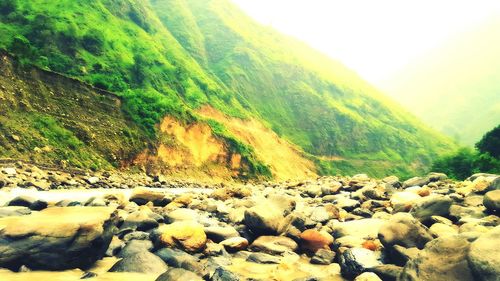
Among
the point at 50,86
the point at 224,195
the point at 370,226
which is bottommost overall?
the point at 50,86

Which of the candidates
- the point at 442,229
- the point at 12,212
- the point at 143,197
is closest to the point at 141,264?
the point at 12,212

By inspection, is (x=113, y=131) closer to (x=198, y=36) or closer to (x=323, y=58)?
(x=198, y=36)

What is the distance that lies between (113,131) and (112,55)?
1642 centimetres

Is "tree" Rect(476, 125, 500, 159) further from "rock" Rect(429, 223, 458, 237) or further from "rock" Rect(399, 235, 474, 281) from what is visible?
"rock" Rect(399, 235, 474, 281)

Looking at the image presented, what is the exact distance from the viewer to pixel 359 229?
822 cm

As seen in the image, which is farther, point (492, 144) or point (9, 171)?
point (492, 144)

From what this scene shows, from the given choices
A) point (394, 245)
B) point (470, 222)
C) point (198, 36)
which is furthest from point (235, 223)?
point (198, 36)

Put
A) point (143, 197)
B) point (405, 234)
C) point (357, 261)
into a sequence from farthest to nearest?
point (143, 197) < point (405, 234) < point (357, 261)

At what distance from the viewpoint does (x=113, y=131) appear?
34.9 meters

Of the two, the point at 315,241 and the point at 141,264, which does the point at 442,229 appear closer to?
the point at 315,241

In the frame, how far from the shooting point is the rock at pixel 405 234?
20.5ft

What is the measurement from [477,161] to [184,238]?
105ft

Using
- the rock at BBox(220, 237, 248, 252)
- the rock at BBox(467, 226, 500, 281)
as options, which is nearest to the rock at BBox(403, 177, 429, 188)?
the rock at BBox(220, 237, 248, 252)

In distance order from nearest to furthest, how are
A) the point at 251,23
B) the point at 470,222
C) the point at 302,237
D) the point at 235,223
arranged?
the point at 470,222 < the point at 302,237 < the point at 235,223 < the point at 251,23
